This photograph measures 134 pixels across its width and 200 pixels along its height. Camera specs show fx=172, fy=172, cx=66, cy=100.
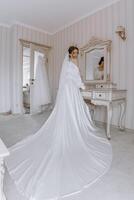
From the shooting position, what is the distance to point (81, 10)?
412cm

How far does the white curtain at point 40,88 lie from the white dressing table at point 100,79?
1.36 meters

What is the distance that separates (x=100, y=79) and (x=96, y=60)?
0.47m

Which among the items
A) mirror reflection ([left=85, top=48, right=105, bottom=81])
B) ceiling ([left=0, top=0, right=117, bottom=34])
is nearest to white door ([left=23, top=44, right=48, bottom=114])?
ceiling ([left=0, top=0, right=117, bottom=34])

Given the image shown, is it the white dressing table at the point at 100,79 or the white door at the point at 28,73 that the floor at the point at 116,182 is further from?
the white door at the point at 28,73

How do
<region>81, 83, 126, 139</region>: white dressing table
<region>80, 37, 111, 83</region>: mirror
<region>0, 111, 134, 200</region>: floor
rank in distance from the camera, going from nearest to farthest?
<region>0, 111, 134, 200</region>: floor
<region>81, 83, 126, 139</region>: white dressing table
<region>80, 37, 111, 83</region>: mirror

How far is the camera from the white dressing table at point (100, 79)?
9.95 ft

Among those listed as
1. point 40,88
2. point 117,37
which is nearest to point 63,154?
point 117,37

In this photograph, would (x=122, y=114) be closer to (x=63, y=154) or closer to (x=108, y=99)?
(x=108, y=99)

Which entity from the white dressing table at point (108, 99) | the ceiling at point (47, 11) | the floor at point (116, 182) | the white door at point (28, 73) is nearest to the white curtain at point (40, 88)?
the white door at point (28, 73)

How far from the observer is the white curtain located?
16.6 feet

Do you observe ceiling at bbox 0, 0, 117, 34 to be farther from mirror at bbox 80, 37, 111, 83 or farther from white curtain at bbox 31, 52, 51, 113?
white curtain at bbox 31, 52, 51, 113

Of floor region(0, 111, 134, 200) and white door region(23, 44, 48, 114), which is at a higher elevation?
white door region(23, 44, 48, 114)

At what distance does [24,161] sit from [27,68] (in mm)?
3762

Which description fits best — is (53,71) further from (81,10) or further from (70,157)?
(70,157)
